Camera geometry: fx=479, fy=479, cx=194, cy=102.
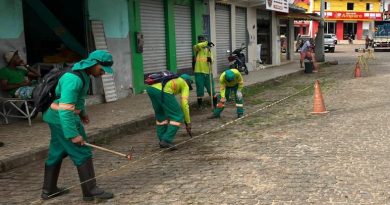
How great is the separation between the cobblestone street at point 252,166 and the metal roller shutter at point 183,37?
6.01 m

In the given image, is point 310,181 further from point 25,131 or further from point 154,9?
point 154,9

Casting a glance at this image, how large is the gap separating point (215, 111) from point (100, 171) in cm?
430

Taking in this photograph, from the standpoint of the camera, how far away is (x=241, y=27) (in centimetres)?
2172

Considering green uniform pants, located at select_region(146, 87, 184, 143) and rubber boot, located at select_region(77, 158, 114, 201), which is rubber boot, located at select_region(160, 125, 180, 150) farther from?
rubber boot, located at select_region(77, 158, 114, 201)

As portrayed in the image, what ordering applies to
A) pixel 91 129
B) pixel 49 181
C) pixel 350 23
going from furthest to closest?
pixel 350 23 → pixel 91 129 → pixel 49 181

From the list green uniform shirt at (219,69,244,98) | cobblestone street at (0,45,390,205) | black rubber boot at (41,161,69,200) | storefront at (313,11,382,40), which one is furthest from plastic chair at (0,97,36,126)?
storefront at (313,11,382,40)

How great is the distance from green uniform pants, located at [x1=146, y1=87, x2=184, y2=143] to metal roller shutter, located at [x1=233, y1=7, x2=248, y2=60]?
14242 millimetres

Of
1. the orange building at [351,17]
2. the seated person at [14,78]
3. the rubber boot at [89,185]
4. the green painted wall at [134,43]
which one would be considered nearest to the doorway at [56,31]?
the green painted wall at [134,43]

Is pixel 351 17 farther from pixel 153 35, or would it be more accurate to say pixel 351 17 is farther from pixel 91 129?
pixel 91 129

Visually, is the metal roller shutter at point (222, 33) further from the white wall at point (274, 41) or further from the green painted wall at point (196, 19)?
the white wall at point (274, 41)

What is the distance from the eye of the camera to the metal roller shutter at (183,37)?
1563 centimetres

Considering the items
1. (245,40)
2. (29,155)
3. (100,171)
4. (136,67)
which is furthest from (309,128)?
(245,40)

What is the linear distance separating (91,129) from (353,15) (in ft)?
221

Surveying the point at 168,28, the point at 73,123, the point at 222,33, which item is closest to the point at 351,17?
the point at 222,33
